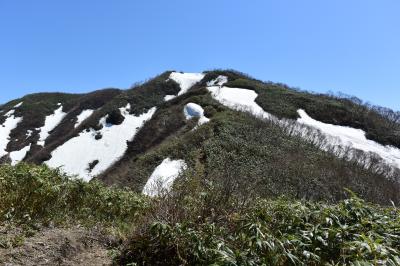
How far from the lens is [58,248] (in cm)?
559

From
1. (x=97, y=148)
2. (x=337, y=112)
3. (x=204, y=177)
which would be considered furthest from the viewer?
(x=97, y=148)

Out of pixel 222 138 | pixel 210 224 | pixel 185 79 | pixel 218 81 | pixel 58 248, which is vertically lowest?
pixel 58 248

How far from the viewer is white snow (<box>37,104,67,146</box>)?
59.1 meters

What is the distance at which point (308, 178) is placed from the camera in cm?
2473

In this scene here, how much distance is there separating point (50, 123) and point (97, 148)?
24227 mm

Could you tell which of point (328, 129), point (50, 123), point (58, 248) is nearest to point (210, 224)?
point (58, 248)

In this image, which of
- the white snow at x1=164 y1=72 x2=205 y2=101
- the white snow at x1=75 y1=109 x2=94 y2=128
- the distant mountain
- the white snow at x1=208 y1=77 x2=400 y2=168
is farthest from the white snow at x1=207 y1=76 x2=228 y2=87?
the white snow at x1=75 y1=109 x2=94 y2=128

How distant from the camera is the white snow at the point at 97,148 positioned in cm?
4169

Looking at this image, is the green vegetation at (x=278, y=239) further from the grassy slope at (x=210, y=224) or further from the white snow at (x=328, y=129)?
the white snow at (x=328, y=129)

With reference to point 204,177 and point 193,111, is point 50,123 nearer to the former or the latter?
point 193,111

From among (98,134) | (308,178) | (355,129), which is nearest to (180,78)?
(98,134)

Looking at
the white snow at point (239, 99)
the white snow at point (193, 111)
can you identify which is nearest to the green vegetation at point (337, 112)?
the white snow at point (239, 99)

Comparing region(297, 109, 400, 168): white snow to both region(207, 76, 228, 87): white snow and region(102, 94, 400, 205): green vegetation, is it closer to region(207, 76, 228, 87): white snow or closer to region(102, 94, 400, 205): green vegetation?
region(102, 94, 400, 205): green vegetation

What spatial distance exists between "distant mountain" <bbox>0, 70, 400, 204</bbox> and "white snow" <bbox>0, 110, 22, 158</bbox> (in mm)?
151
